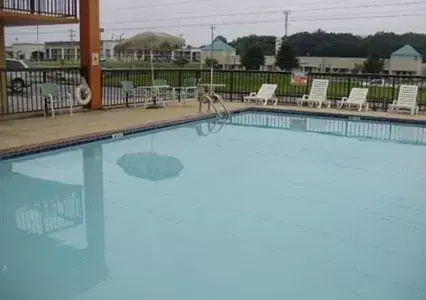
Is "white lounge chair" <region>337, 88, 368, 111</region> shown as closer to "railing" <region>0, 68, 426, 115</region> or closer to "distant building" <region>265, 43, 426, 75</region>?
"railing" <region>0, 68, 426, 115</region>

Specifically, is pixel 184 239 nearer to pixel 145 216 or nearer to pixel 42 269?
pixel 145 216

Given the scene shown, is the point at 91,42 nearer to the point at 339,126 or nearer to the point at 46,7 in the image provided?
the point at 46,7

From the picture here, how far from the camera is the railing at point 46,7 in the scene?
10336 millimetres

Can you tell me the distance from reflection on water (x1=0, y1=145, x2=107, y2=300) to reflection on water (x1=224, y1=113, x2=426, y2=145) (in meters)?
5.18

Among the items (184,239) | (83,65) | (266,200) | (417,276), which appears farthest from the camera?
(83,65)

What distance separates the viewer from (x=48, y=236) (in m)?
4.31

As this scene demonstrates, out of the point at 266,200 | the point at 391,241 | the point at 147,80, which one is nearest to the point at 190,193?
the point at 266,200

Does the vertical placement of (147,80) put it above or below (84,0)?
below

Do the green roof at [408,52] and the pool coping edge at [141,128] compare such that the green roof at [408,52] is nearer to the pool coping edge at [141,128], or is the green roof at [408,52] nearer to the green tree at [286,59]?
the green tree at [286,59]

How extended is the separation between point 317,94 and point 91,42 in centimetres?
555

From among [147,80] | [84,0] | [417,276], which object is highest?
[84,0]

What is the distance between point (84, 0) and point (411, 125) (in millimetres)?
7426

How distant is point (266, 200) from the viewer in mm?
5504

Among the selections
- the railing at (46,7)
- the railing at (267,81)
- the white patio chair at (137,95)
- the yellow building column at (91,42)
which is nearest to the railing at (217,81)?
the railing at (267,81)
